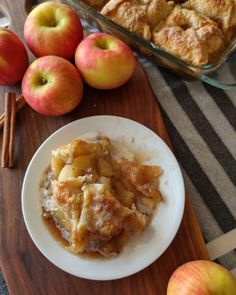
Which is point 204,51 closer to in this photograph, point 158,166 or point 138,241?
point 158,166

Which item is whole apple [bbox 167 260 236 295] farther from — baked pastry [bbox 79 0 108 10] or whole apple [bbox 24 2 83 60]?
baked pastry [bbox 79 0 108 10]

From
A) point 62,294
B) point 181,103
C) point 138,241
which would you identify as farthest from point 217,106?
point 62,294

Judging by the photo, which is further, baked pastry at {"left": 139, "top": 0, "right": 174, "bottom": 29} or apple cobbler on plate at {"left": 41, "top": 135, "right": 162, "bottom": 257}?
baked pastry at {"left": 139, "top": 0, "right": 174, "bottom": 29}

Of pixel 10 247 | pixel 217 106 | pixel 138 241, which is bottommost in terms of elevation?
pixel 10 247

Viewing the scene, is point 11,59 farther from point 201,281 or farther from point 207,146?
point 201,281

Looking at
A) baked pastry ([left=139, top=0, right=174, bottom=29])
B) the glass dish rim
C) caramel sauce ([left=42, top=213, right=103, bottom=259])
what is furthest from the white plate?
baked pastry ([left=139, top=0, right=174, bottom=29])

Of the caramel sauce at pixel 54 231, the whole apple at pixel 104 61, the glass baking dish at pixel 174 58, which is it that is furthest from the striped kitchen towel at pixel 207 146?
the caramel sauce at pixel 54 231
